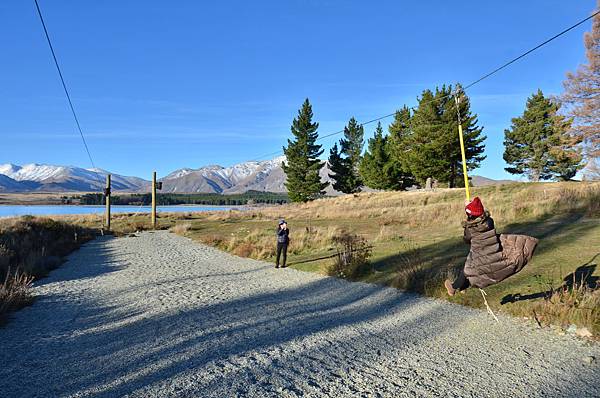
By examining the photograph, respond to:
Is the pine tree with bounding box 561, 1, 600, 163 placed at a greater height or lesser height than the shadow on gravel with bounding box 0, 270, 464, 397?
greater

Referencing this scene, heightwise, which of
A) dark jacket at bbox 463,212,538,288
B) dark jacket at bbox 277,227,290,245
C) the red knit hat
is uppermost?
the red knit hat

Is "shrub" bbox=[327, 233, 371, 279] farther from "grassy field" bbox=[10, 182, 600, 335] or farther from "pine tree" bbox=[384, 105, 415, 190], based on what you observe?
Result: "pine tree" bbox=[384, 105, 415, 190]

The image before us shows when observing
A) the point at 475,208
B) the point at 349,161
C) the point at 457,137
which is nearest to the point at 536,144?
the point at 457,137

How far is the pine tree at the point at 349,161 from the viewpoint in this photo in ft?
226

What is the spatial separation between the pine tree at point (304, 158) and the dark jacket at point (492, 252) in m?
57.2

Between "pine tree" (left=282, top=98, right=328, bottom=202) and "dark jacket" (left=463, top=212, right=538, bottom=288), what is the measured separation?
57.2 meters

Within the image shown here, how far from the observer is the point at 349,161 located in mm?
69562

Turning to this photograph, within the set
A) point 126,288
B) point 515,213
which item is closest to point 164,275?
point 126,288

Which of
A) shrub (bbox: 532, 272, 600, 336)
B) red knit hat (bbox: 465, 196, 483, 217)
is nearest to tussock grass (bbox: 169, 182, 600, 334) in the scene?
shrub (bbox: 532, 272, 600, 336)

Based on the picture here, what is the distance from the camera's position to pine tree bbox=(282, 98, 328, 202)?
6350cm

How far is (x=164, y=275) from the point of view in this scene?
12.4 meters

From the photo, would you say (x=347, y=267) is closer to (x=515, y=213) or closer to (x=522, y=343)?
(x=522, y=343)

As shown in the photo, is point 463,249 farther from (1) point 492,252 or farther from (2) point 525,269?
(1) point 492,252

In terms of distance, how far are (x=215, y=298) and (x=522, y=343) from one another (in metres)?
6.12
